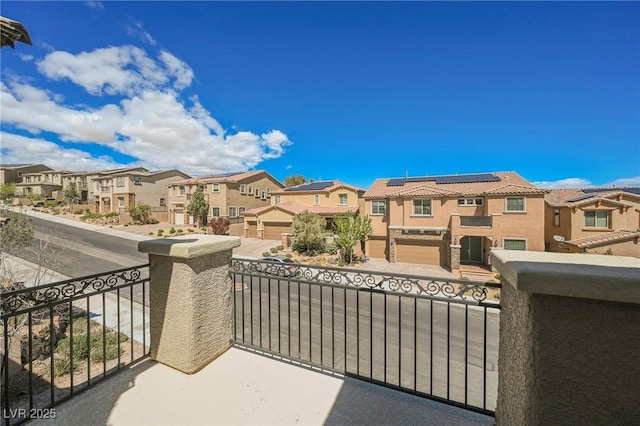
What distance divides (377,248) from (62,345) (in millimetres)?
18399

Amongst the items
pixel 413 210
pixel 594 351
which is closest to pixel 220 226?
pixel 413 210

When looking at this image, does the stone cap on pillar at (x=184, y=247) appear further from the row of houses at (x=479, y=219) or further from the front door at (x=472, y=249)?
the front door at (x=472, y=249)

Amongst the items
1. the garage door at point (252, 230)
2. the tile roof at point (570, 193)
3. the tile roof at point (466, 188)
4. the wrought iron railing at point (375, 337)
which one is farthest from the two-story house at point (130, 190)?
the tile roof at point (570, 193)

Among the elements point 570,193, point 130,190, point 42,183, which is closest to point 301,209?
point 130,190

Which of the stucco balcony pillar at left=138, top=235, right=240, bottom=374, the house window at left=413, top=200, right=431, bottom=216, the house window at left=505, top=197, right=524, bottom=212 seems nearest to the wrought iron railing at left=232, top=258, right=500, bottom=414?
the stucco balcony pillar at left=138, top=235, right=240, bottom=374

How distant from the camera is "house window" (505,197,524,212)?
17281 millimetres

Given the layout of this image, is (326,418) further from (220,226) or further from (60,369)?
(220,226)

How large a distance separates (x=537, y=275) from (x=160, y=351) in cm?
394

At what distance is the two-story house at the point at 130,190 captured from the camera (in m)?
34.8

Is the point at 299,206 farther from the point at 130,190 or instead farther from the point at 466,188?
the point at 130,190

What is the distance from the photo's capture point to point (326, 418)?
2.53 metres

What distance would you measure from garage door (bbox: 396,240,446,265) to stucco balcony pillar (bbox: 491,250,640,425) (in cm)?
1874

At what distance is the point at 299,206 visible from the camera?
28250 millimetres

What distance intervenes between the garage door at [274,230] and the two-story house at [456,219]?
8.10 m
